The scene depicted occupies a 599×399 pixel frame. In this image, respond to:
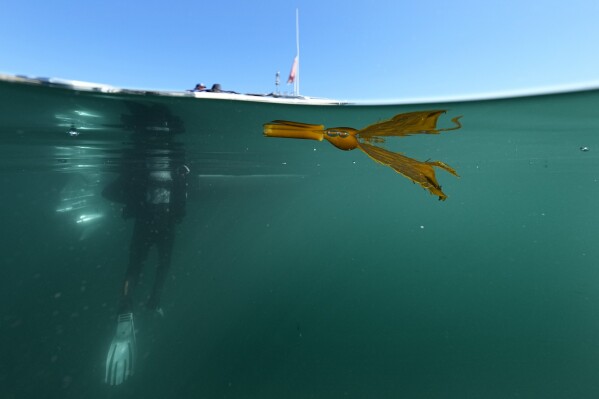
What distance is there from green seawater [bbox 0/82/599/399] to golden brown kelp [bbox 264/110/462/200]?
163 millimetres

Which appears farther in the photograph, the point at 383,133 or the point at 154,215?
the point at 154,215

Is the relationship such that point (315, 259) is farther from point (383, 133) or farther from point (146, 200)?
point (383, 133)

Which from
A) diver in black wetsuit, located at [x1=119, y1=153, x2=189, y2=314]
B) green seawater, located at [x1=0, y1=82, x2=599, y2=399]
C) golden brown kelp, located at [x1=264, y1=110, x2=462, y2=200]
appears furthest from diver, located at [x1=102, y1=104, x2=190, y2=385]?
golden brown kelp, located at [x1=264, y1=110, x2=462, y2=200]

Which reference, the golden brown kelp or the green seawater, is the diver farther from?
the golden brown kelp

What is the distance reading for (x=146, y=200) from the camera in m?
5.09

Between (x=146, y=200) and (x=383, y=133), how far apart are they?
4024mm

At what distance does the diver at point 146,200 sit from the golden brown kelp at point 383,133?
151 cm

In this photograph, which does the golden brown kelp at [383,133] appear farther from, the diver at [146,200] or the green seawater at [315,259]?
the diver at [146,200]

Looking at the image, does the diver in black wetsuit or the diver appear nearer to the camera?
the diver

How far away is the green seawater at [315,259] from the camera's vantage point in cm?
414

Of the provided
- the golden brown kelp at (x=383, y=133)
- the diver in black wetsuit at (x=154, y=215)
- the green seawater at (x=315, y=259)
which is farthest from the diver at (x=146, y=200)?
the golden brown kelp at (x=383, y=133)

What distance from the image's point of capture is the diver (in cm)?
411

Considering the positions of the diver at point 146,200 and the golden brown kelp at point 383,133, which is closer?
the golden brown kelp at point 383,133

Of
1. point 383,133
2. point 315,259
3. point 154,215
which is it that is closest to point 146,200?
point 154,215
